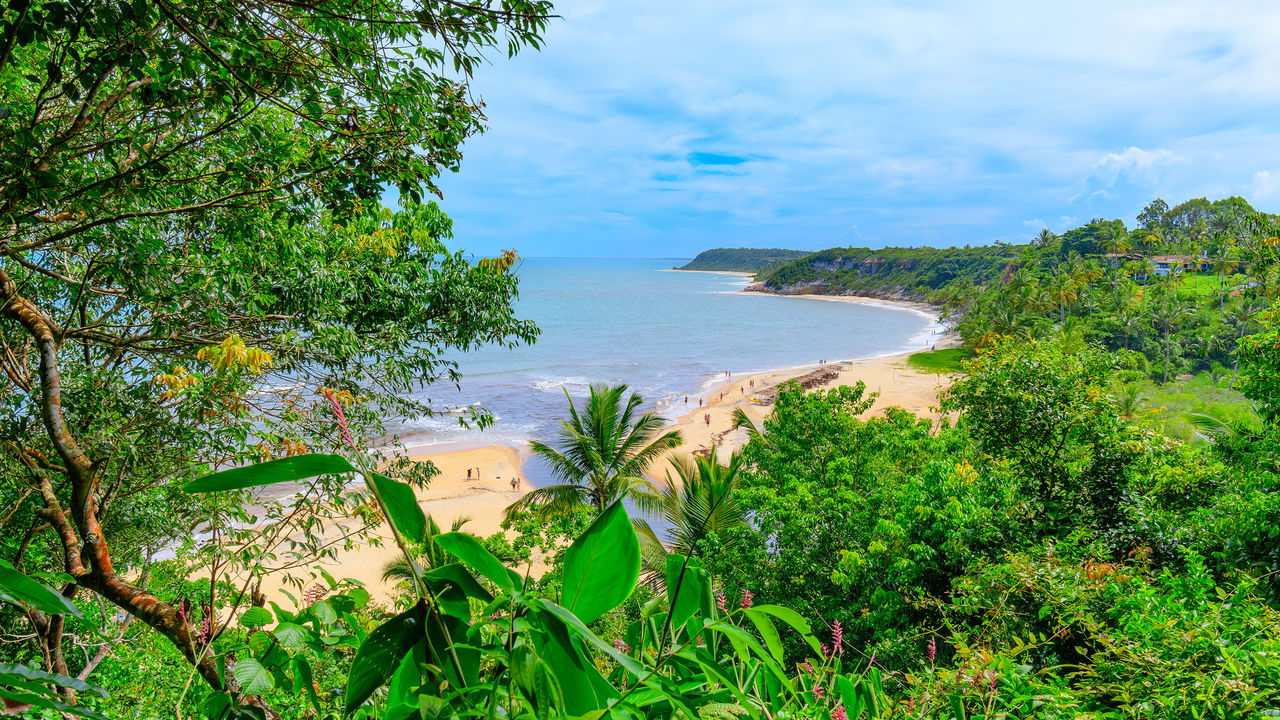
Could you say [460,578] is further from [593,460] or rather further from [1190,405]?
[1190,405]

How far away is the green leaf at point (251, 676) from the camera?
2.28 feet

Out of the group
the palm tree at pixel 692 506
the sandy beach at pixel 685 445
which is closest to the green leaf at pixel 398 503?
the sandy beach at pixel 685 445

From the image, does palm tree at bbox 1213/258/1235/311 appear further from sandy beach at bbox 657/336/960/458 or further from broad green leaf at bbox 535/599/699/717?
broad green leaf at bbox 535/599/699/717

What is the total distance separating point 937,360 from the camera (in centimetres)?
3928

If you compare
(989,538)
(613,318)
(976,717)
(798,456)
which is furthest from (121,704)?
Result: (613,318)

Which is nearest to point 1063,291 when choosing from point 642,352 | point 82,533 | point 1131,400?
point 1131,400

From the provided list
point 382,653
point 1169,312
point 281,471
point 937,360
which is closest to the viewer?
point 281,471

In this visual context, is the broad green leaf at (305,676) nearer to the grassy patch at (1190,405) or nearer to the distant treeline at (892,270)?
the grassy patch at (1190,405)

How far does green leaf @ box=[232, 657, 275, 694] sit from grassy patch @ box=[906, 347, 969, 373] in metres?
39.1

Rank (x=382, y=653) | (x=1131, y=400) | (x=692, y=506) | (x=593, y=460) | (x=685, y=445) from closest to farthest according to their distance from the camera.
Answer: (x=382, y=653) < (x=692, y=506) < (x=593, y=460) < (x=1131, y=400) < (x=685, y=445)

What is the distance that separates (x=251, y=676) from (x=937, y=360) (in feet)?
142

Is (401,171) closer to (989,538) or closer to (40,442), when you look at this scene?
(40,442)

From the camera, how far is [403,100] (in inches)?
103

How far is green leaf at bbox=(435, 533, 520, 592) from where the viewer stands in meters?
0.51
